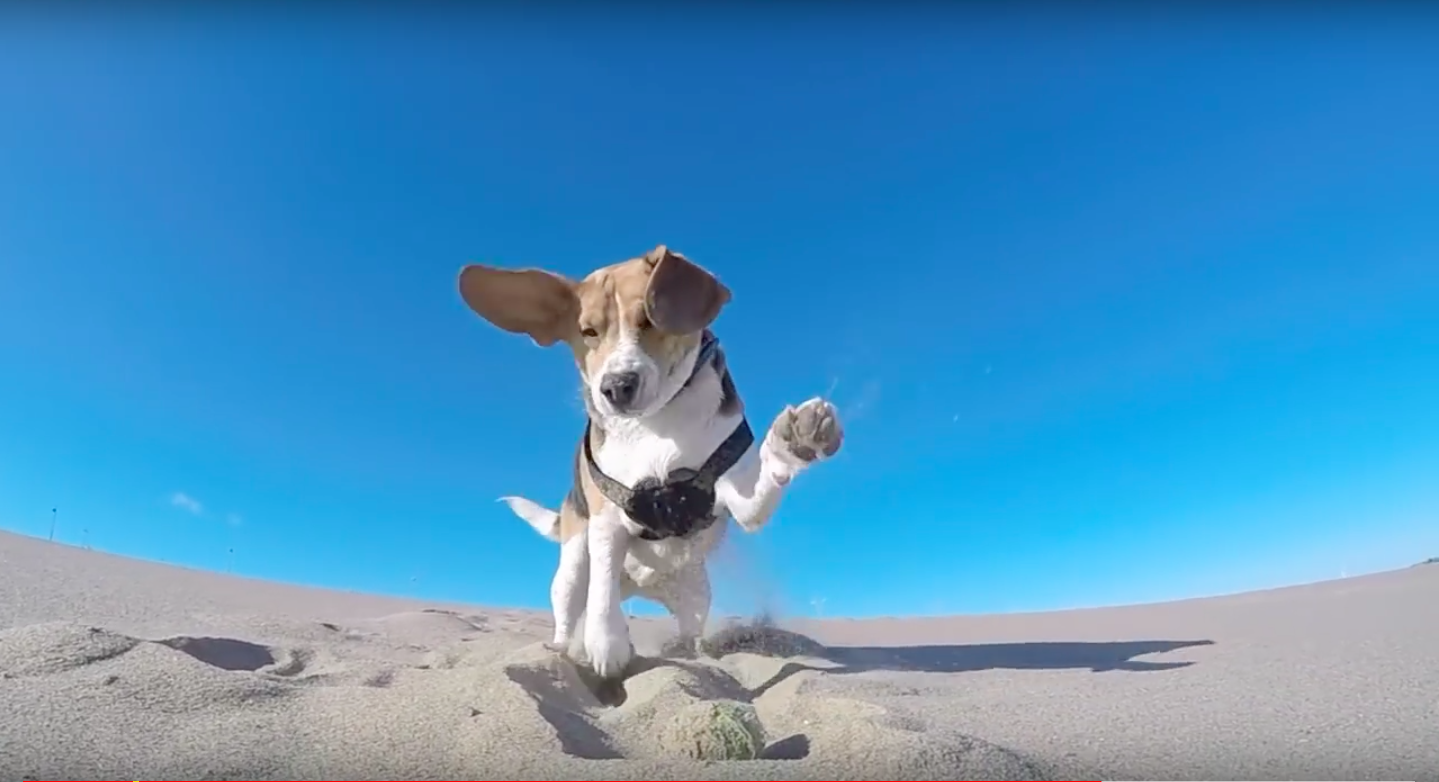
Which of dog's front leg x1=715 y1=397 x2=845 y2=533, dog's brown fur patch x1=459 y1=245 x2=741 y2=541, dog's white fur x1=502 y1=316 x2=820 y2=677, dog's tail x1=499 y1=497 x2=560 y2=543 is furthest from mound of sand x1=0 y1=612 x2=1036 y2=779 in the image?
dog's tail x1=499 y1=497 x2=560 y2=543

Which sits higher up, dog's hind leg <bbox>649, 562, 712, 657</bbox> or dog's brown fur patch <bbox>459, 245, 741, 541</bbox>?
dog's brown fur patch <bbox>459, 245, 741, 541</bbox>

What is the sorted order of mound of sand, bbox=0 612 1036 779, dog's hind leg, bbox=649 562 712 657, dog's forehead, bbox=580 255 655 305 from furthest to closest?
dog's hind leg, bbox=649 562 712 657 → dog's forehead, bbox=580 255 655 305 → mound of sand, bbox=0 612 1036 779

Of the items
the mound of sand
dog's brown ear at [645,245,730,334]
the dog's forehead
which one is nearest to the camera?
the mound of sand

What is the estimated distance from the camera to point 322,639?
→ 3.70 metres

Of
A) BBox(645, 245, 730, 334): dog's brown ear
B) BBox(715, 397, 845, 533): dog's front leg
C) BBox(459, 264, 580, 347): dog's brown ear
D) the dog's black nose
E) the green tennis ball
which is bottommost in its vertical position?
the green tennis ball

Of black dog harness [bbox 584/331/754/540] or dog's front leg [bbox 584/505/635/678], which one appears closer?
dog's front leg [bbox 584/505/635/678]

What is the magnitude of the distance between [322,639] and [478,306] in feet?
5.39

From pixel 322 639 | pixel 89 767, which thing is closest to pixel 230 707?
pixel 89 767

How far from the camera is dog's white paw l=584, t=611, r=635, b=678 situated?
2.85 meters

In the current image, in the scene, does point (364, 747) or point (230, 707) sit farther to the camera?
point (230, 707)

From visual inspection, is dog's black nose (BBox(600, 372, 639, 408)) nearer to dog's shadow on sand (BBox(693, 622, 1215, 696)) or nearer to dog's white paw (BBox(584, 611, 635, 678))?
dog's white paw (BBox(584, 611, 635, 678))

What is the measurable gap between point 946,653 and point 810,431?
2317 mm

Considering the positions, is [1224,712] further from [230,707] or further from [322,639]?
[322,639]

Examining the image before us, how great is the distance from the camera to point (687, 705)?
76.7 inches
